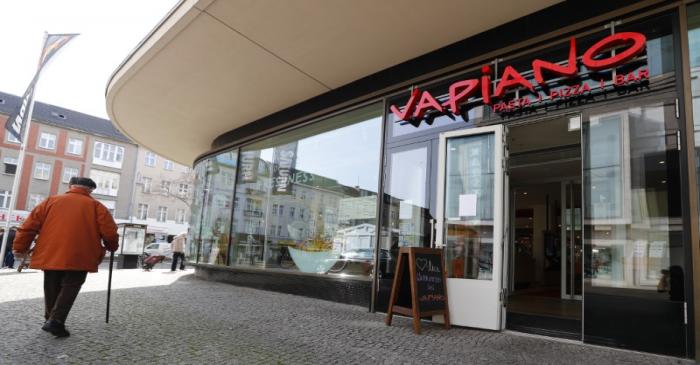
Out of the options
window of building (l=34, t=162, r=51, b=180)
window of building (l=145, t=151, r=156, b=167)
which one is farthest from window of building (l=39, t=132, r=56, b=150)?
window of building (l=145, t=151, r=156, b=167)

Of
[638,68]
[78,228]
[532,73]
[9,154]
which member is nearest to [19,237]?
[78,228]

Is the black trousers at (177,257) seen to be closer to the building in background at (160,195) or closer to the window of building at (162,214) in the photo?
the building in background at (160,195)

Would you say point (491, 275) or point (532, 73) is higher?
point (532, 73)

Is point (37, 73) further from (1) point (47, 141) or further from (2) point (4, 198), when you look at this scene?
(1) point (47, 141)

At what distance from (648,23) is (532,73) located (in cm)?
120

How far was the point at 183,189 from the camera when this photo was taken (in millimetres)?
40688

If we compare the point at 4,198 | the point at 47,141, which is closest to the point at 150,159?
the point at 47,141

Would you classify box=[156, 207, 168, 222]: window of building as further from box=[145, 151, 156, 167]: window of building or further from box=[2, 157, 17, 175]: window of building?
box=[2, 157, 17, 175]: window of building

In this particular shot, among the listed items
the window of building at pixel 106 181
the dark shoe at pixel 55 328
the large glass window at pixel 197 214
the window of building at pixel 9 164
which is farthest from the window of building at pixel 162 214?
the dark shoe at pixel 55 328

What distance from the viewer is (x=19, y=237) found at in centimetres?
395

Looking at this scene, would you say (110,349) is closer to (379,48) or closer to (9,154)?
(379,48)

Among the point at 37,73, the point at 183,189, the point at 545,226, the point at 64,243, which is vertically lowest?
the point at 64,243

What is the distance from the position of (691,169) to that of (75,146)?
40670 mm

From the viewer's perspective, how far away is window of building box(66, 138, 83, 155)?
115 feet
